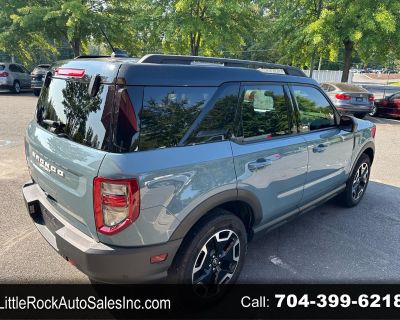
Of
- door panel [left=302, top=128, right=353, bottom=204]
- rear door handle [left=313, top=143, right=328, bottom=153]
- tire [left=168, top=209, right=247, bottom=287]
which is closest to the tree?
door panel [left=302, top=128, right=353, bottom=204]

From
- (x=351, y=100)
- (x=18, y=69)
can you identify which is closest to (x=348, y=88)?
(x=351, y=100)

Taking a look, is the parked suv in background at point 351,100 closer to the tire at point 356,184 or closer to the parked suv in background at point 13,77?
Result: the tire at point 356,184

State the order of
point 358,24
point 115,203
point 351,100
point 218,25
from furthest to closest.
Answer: point 218,25 → point 358,24 → point 351,100 → point 115,203

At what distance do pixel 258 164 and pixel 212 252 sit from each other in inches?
31.8

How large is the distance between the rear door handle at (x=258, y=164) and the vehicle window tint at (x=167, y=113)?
0.64 m

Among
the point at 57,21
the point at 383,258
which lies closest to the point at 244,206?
the point at 383,258

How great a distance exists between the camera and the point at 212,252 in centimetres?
257

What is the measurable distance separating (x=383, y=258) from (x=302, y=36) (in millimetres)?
14894

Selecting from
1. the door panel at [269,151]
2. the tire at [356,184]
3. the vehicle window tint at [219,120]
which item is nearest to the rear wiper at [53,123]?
the vehicle window tint at [219,120]

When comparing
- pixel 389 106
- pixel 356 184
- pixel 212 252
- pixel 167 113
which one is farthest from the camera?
pixel 389 106

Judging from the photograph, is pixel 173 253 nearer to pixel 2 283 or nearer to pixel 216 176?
pixel 216 176

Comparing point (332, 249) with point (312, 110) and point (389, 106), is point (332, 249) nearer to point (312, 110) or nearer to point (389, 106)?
point (312, 110)

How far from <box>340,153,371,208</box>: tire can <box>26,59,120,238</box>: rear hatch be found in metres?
3.49

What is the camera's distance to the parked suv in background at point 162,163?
2.02 metres
